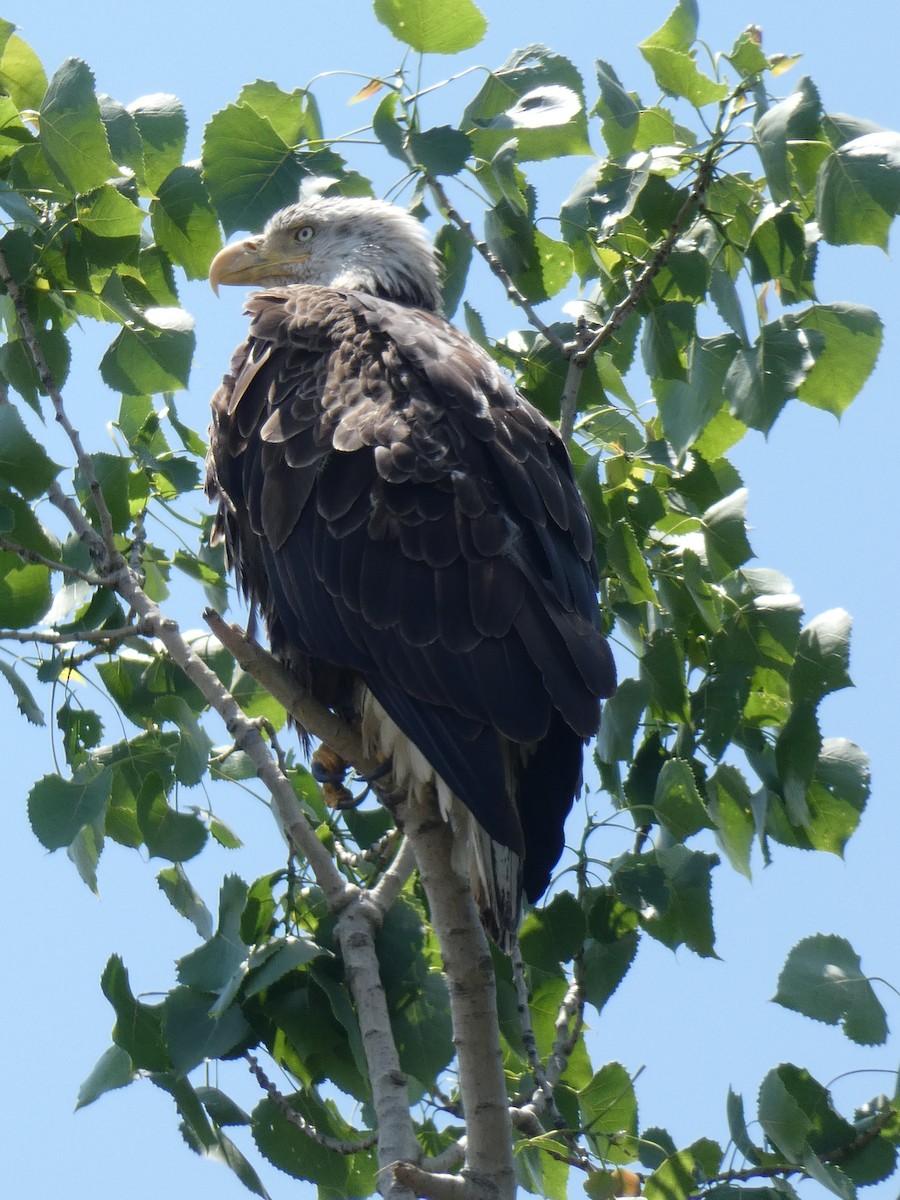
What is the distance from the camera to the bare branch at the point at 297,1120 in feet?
10.1

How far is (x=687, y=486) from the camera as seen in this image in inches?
145

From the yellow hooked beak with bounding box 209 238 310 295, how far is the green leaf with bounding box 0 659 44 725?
2.28m

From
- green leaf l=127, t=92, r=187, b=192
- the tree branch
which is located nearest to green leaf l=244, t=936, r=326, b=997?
the tree branch

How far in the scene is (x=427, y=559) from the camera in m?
3.30

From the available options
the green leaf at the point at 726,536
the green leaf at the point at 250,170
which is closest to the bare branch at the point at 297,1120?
the green leaf at the point at 726,536

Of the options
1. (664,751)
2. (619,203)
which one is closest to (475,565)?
(664,751)

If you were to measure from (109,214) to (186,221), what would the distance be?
0.47 m

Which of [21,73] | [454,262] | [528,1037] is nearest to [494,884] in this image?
[528,1037]

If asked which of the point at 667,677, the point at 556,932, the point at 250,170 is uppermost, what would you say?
the point at 250,170

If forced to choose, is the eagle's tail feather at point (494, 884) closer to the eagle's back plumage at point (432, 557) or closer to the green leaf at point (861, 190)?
the eagle's back plumage at point (432, 557)

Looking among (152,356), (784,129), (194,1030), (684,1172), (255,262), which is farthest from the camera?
(255,262)

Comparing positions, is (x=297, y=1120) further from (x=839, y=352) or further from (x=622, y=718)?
(x=839, y=352)

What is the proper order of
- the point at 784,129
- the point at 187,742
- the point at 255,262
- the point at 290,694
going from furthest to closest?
the point at 255,262 → the point at 187,742 → the point at 290,694 → the point at 784,129

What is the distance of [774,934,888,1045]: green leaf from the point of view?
9.47 feet
